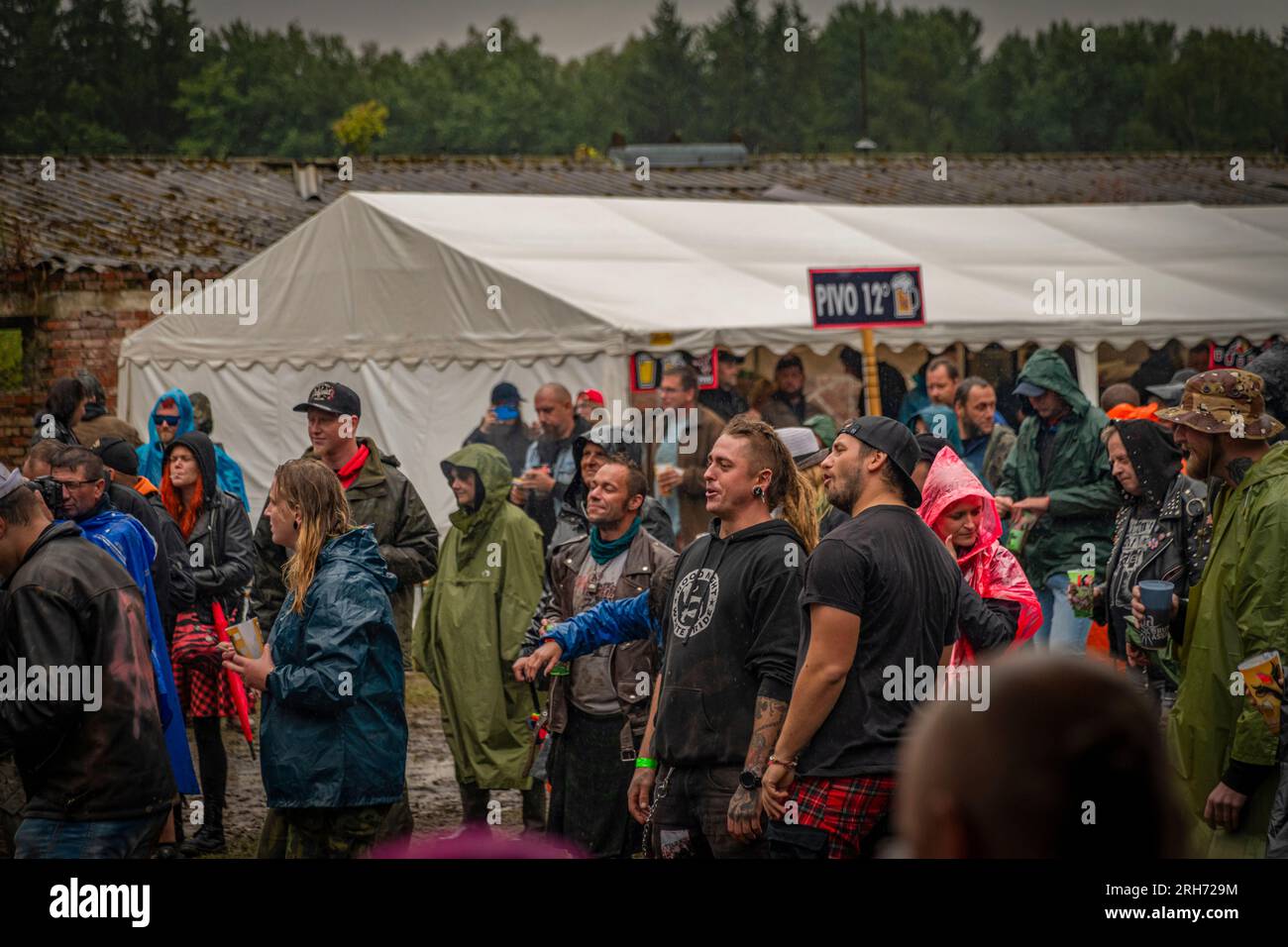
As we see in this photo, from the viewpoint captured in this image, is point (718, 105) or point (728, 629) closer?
point (728, 629)

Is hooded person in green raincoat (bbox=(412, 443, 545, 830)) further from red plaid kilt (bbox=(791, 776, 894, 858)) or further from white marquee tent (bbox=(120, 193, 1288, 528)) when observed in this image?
white marquee tent (bbox=(120, 193, 1288, 528))

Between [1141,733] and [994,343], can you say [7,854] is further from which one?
[994,343]

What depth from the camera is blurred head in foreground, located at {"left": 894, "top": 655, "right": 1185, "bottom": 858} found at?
1.69 meters

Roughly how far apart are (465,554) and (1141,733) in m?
6.28

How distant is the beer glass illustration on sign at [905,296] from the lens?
420 inches

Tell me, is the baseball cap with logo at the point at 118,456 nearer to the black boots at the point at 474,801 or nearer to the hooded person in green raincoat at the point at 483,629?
the hooded person in green raincoat at the point at 483,629

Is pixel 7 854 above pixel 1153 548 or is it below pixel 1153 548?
below

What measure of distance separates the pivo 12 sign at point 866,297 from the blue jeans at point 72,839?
6444 mm

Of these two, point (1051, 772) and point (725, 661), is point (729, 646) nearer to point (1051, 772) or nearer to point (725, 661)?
point (725, 661)
